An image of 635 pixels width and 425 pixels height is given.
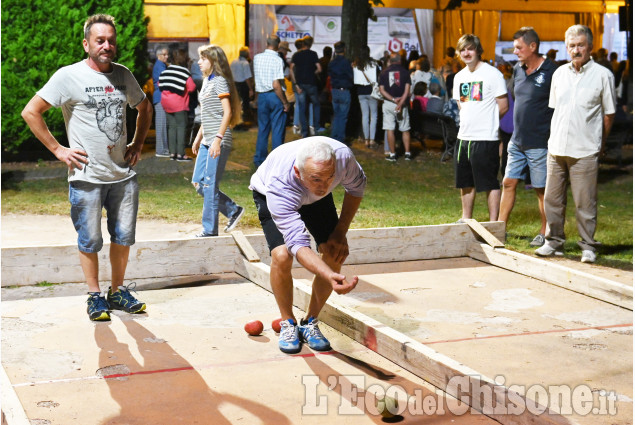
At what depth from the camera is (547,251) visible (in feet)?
26.7

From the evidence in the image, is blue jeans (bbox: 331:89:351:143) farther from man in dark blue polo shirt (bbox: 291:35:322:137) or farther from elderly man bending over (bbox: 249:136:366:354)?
elderly man bending over (bbox: 249:136:366:354)

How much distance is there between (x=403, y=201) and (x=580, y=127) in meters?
4.01

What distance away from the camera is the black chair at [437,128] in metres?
15.3

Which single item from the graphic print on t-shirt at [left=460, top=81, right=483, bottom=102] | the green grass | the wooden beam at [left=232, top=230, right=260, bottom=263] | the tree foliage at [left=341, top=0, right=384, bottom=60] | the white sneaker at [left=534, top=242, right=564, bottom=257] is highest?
the tree foliage at [left=341, top=0, right=384, bottom=60]

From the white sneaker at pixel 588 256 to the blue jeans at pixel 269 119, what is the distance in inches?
255

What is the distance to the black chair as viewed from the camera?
1529 centimetres

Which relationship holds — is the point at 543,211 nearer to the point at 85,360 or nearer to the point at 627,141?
the point at 85,360

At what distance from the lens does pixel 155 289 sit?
6867 mm

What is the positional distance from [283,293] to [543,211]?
13.8 ft

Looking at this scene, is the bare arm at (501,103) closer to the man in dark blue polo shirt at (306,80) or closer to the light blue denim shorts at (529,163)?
the light blue denim shorts at (529,163)

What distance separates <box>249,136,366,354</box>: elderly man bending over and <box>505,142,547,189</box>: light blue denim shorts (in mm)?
3682

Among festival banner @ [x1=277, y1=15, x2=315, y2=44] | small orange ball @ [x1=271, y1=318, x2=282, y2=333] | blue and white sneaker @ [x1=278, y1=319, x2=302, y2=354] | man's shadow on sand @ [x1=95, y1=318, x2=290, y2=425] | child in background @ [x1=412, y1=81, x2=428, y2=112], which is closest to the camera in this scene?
man's shadow on sand @ [x1=95, y1=318, x2=290, y2=425]

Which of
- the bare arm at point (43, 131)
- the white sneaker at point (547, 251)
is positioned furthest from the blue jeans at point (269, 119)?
the bare arm at point (43, 131)

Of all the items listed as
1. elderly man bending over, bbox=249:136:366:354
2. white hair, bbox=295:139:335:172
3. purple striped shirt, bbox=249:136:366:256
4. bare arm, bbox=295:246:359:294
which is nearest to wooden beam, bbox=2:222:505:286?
elderly man bending over, bbox=249:136:366:354
